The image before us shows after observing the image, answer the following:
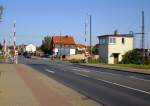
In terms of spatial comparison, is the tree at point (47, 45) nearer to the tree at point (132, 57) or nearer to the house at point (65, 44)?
the house at point (65, 44)

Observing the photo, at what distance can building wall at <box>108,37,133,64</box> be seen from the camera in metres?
86.6

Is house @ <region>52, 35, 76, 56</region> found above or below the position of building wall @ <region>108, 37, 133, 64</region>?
above

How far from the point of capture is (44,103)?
14180 millimetres

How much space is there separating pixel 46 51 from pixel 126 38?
80190 mm

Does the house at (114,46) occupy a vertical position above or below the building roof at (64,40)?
below

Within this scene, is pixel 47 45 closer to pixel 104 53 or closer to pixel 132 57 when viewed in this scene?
pixel 104 53

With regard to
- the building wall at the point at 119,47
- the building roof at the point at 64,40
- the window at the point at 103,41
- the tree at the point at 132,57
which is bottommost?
the tree at the point at 132,57

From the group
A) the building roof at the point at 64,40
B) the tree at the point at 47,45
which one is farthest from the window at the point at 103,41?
the tree at the point at 47,45

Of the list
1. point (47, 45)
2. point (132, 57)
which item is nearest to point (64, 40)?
point (47, 45)

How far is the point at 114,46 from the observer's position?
289 ft

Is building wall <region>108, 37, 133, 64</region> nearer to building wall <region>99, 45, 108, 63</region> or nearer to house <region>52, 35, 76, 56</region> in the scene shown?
building wall <region>99, 45, 108, 63</region>

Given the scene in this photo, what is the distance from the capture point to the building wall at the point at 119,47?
86625mm

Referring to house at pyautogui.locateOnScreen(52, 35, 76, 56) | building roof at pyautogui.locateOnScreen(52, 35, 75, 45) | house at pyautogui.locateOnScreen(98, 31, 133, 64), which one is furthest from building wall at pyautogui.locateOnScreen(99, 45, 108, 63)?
building roof at pyautogui.locateOnScreen(52, 35, 75, 45)

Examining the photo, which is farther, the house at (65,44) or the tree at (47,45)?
the tree at (47,45)
